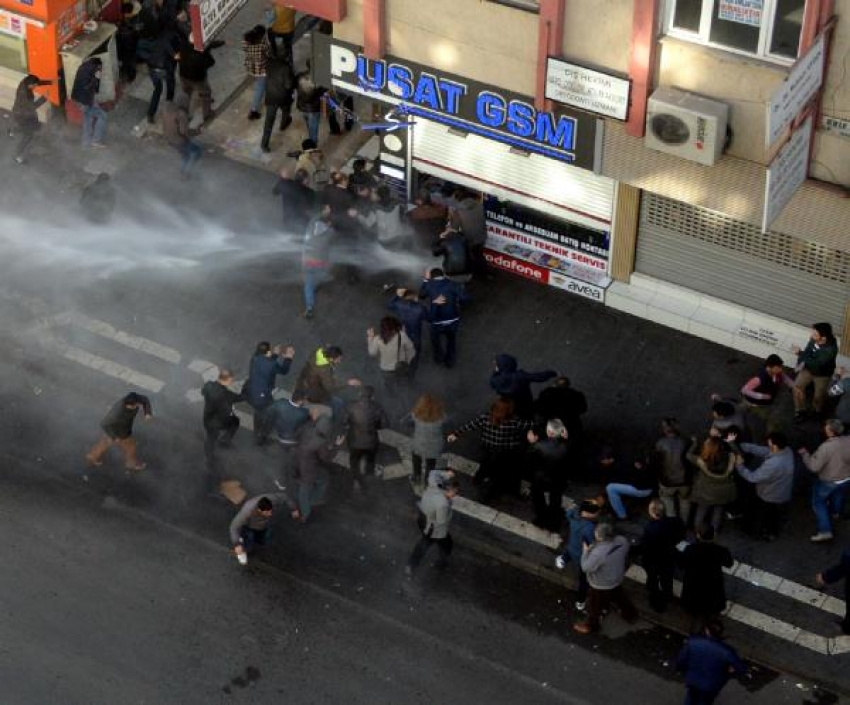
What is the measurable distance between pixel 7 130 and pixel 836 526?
1428 centimetres

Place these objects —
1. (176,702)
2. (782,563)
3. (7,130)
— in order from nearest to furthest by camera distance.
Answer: (176,702)
(782,563)
(7,130)

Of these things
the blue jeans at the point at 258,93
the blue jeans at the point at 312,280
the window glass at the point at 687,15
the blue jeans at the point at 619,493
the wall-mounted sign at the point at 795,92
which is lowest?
the blue jeans at the point at 619,493

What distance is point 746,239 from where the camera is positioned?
23453 mm

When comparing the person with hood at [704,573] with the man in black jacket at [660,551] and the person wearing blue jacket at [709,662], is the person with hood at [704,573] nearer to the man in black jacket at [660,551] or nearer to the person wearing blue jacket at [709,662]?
the man in black jacket at [660,551]

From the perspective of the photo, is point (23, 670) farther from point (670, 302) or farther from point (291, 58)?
point (291, 58)

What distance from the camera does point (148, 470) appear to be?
2277 centimetres

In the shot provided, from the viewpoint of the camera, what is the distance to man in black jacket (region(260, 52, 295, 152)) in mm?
26812

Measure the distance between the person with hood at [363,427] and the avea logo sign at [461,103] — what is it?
12.9 feet

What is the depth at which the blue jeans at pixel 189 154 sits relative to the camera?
88.5 feet

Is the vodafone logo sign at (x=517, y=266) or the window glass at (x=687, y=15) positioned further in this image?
the vodafone logo sign at (x=517, y=266)

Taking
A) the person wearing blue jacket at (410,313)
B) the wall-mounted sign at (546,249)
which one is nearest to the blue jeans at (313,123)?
the wall-mounted sign at (546,249)

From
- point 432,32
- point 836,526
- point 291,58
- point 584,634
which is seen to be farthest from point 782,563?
point 291,58

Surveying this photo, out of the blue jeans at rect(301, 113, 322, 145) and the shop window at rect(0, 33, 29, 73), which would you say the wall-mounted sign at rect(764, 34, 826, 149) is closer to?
the blue jeans at rect(301, 113, 322, 145)

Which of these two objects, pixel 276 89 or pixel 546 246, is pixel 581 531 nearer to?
pixel 546 246
